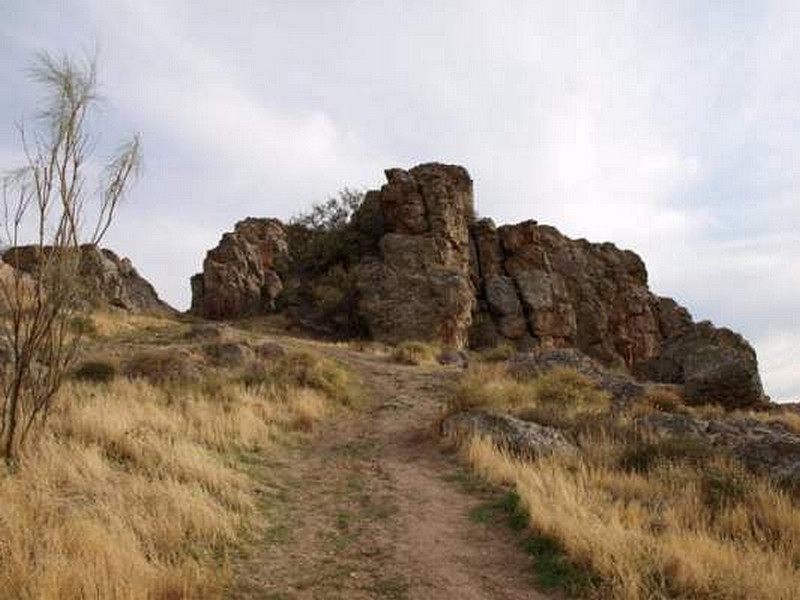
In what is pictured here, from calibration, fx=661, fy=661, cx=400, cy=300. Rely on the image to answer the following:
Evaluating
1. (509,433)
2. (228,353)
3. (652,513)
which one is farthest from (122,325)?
(652,513)

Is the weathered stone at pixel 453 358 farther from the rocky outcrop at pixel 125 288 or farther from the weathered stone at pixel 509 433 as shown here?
the rocky outcrop at pixel 125 288

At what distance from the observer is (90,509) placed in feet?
20.3

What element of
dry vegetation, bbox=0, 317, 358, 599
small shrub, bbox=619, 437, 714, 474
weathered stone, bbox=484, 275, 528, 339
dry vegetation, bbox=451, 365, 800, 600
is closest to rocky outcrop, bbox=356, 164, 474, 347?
A: weathered stone, bbox=484, 275, 528, 339

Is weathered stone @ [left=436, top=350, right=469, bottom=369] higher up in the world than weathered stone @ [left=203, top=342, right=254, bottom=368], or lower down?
higher up

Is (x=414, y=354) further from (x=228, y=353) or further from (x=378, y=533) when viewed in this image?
(x=378, y=533)

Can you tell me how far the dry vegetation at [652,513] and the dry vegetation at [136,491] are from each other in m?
3.32

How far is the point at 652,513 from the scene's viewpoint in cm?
780

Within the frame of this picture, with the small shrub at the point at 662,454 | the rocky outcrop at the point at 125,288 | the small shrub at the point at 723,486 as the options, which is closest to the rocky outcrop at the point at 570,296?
the rocky outcrop at the point at 125,288

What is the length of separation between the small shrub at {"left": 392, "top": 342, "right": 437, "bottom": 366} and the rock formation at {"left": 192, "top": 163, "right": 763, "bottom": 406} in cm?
291

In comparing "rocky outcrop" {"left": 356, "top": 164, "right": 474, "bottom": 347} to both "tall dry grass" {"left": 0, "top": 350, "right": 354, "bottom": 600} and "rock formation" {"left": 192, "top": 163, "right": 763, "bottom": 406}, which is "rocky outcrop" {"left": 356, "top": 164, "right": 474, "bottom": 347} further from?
"tall dry grass" {"left": 0, "top": 350, "right": 354, "bottom": 600}

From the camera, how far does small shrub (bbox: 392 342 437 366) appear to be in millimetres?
24266

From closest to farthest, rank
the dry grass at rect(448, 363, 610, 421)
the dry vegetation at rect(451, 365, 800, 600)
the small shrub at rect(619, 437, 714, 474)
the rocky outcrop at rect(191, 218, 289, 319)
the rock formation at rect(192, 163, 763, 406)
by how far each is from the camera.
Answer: the dry vegetation at rect(451, 365, 800, 600) → the small shrub at rect(619, 437, 714, 474) → the dry grass at rect(448, 363, 610, 421) → the rock formation at rect(192, 163, 763, 406) → the rocky outcrop at rect(191, 218, 289, 319)

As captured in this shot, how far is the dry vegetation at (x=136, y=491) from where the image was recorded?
4902 millimetres

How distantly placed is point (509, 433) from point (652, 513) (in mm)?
3634
